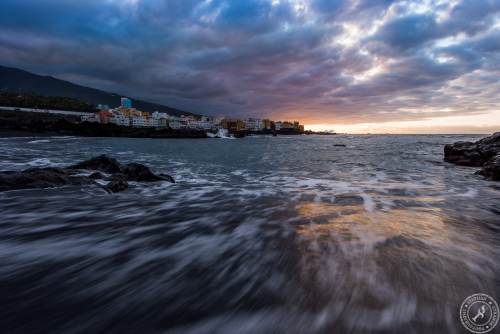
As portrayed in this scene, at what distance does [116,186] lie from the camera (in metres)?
7.77

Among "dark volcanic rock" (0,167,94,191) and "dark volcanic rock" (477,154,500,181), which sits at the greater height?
"dark volcanic rock" (477,154,500,181)

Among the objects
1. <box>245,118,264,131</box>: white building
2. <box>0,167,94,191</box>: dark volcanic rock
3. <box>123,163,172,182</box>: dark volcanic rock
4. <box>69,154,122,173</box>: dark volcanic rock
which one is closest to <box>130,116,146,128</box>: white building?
<box>245,118,264,131</box>: white building

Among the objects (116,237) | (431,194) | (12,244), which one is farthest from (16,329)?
(431,194)

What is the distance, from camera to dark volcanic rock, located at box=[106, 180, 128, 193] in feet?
25.0

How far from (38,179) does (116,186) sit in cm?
250

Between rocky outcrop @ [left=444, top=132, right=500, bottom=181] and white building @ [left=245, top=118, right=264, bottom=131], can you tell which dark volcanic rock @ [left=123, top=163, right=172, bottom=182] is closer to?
rocky outcrop @ [left=444, top=132, right=500, bottom=181]

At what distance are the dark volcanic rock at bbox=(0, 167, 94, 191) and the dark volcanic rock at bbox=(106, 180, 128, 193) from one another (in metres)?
1.16

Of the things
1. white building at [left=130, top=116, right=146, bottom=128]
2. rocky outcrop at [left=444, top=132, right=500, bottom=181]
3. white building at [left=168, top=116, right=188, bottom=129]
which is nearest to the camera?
rocky outcrop at [left=444, top=132, right=500, bottom=181]

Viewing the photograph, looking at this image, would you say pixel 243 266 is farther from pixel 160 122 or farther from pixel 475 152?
pixel 160 122

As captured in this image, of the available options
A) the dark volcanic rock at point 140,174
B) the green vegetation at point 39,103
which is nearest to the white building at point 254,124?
the green vegetation at point 39,103

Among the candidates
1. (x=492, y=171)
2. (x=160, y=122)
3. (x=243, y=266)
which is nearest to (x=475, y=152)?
(x=492, y=171)

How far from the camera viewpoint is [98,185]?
26.6 feet

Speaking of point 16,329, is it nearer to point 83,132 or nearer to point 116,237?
point 116,237

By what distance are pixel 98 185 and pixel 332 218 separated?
23.3 ft
